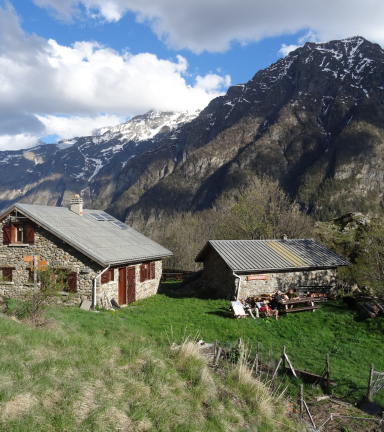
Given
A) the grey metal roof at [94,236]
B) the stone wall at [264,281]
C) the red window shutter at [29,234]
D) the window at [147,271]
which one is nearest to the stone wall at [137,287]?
the window at [147,271]

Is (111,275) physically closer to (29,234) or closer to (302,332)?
(29,234)

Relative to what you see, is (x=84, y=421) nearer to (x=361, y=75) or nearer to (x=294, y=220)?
(x=294, y=220)

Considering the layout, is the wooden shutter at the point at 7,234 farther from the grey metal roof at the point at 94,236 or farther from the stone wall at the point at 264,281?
the stone wall at the point at 264,281

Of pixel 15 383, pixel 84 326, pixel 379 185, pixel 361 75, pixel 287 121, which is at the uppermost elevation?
pixel 361 75

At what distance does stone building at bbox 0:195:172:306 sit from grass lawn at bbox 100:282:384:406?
76.4 inches

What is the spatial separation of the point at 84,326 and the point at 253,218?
23.7m

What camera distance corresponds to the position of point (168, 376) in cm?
828

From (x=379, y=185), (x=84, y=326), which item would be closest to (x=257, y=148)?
(x=379, y=185)

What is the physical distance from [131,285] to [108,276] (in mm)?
2728

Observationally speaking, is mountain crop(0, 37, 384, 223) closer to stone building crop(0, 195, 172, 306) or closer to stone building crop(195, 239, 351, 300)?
stone building crop(195, 239, 351, 300)

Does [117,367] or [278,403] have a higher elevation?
[117,367]

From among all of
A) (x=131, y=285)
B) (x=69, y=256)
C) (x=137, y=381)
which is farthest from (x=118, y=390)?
(x=131, y=285)

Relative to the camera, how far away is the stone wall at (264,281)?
2031 cm

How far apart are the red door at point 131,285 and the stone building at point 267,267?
18.0ft
